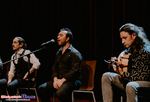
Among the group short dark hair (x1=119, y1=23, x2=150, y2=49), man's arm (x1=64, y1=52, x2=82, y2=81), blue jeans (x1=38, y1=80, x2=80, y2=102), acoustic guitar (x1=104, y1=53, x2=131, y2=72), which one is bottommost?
blue jeans (x1=38, y1=80, x2=80, y2=102)

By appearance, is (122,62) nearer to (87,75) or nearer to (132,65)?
(132,65)

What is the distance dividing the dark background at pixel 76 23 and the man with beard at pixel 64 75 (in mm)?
834

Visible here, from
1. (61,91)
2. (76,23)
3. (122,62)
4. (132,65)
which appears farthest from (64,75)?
(76,23)

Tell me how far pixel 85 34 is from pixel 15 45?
1.40 m

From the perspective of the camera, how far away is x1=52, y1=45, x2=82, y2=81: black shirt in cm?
283

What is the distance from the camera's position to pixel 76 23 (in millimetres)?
4164

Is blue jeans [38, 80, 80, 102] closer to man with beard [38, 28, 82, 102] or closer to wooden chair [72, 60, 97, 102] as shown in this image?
man with beard [38, 28, 82, 102]

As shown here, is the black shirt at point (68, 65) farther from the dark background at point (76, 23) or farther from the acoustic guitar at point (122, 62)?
the dark background at point (76, 23)

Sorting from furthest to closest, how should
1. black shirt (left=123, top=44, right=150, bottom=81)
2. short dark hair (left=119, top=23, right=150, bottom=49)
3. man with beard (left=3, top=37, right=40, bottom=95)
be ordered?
1. man with beard (left=3, top=37, right=40, bottom=95)
2. short dark hair (left=119, top=23, right=150, bottom=49)
3. black shirt (left=123, top=44, right=150, bottom=81)

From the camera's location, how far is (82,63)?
127 inches

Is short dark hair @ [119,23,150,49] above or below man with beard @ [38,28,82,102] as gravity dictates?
above

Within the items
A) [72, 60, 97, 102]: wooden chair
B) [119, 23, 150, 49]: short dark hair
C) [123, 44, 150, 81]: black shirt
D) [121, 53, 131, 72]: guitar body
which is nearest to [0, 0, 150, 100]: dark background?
[72, 60, 97, 102]: wooden chair

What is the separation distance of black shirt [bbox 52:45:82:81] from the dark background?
2.72ft

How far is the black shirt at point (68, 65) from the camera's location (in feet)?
9.27
